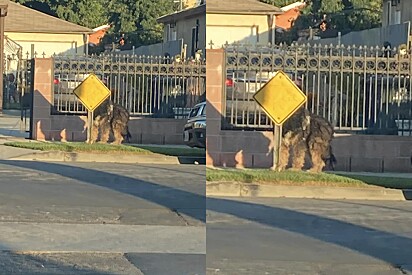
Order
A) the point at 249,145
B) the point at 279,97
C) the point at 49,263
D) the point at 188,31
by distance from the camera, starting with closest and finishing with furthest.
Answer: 1. the point at 279,97
2. the point at 249,145
3. the point at 188,31
4. the point at 49,263

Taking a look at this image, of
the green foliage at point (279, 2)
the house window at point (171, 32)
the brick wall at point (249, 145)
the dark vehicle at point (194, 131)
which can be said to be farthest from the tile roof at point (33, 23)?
the green foliage at point (279, 2)

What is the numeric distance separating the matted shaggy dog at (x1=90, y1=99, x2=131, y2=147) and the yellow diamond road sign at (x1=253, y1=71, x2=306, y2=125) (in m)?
1.29

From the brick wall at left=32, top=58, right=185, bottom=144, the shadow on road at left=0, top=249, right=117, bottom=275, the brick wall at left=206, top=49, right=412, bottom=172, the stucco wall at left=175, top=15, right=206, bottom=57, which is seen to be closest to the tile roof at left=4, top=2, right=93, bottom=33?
the brick wall at left=32, top=58, right=185, bottom=144

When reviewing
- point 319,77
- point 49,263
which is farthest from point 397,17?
point 49,263

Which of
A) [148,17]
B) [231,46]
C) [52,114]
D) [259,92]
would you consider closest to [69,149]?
[52,114]

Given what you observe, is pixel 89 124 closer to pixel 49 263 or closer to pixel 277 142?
pixel 49 263

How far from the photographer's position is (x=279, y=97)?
5355mm

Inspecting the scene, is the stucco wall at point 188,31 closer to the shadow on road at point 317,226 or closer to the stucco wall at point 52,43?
the stucco wall at point 52,43

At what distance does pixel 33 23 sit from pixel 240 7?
9.38ft

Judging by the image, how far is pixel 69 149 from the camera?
23.6ft

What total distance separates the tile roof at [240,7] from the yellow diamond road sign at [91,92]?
71.2 inches

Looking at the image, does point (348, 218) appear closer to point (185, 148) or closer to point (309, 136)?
point (185, 148)

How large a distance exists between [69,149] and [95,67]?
907 mm

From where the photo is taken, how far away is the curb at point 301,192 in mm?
5559
